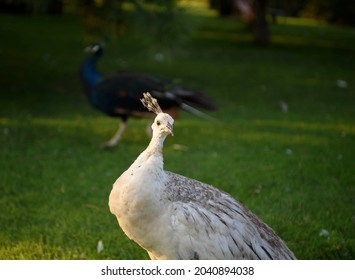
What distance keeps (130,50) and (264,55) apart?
3.99 meters

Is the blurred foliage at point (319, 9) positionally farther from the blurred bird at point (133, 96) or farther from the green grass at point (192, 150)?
the blurred bird at point (133, 96)

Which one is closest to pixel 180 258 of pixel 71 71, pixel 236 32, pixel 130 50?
pixel 71 71

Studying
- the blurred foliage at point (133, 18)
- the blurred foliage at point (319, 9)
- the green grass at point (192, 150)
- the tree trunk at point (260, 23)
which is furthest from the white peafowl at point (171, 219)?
the blurred foliage at point (319, 9)

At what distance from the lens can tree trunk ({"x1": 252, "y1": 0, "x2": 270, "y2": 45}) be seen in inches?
708

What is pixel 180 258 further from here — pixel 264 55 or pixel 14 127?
pixel 264 55

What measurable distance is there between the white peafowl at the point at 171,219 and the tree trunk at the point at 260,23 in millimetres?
15248

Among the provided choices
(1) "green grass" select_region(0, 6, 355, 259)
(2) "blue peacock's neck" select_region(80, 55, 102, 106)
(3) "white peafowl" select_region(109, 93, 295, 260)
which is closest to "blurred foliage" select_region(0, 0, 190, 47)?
(1) "green grass" select_region(0, 6, 355, 259)

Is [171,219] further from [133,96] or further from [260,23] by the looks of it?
[260,23]

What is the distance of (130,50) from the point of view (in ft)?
54.5

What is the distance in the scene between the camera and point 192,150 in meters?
7.52

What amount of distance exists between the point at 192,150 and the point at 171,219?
4205 mm

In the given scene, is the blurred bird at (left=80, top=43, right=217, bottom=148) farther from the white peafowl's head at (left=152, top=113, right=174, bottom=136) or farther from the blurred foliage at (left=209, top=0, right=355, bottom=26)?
the blurred foliage at (left=209, top=0, right=355, bottom=26)

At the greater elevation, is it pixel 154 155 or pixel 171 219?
pixel 154 155

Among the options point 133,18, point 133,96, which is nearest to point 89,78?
point 133,96
